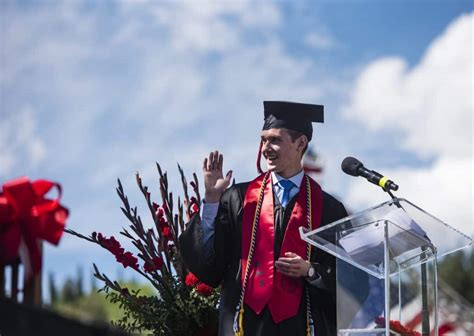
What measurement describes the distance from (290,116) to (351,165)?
71 centimetres

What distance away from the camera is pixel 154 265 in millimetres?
5297

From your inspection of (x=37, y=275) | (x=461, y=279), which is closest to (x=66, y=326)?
(x=37, y=275)

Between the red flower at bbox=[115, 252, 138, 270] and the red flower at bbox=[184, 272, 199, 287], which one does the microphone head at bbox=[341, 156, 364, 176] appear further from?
the red flower at bbox=[115, 252, 138, 270]

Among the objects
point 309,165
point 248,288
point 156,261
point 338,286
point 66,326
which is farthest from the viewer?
point 309,165

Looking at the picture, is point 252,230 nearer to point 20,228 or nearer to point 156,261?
point 156,261

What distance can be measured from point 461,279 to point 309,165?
25247 mm

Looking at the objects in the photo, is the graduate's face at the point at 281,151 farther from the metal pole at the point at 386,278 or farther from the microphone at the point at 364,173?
the metal pole at the point at 386,278

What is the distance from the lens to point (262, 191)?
4.94 metres

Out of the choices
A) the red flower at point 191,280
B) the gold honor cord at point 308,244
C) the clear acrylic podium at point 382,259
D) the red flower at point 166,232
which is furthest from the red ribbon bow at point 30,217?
the red flower at point 166,232

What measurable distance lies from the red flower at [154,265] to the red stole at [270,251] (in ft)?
Answer: 2.50

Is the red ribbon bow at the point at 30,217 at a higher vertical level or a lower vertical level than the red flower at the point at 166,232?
lower

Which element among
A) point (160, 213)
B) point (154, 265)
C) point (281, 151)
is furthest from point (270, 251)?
point (160, 213)

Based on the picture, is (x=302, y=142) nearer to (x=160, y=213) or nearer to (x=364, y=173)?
(x=364, y=173)

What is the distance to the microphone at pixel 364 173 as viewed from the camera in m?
4.21
